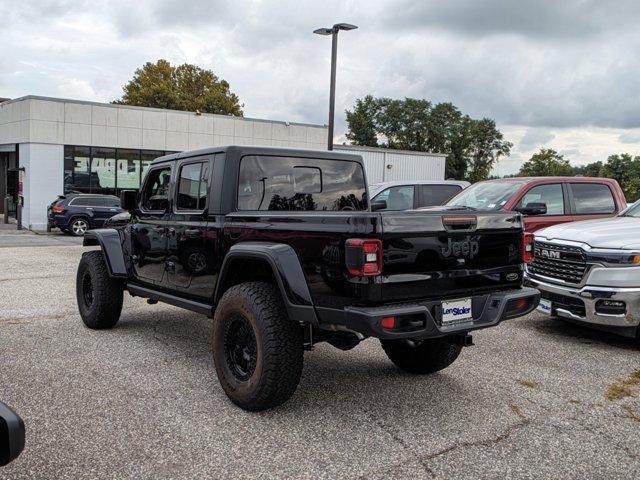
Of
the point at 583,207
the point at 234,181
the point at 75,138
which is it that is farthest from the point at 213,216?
the point at 75,138

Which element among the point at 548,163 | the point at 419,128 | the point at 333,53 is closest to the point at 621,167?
the point at 548,163

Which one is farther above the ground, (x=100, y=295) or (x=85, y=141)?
(x=85, y=141)

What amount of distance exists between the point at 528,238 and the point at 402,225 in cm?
138

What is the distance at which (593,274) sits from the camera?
5.66m

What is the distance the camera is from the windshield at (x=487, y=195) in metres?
8.21

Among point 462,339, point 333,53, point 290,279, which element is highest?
point 333,53

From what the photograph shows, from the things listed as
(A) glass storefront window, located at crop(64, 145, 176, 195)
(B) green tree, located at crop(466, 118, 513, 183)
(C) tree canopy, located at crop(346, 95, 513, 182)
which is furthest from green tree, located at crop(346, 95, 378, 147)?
(A) glass storefront window, located at crop(64, 145, 176, 195)

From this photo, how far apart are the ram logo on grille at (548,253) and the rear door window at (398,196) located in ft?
15.6

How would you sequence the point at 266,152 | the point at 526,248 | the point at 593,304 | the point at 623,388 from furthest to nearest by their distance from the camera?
the point at 593,304 → the point at 266,152 → the point at 623,388 → the point at 526,248

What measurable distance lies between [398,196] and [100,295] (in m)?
6.51

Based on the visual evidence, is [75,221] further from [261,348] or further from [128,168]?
[261,348]

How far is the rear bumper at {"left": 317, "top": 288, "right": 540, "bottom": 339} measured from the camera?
3330 millimetres

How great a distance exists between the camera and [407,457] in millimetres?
3309

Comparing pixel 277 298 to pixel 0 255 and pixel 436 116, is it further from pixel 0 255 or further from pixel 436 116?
pixel 436 116
